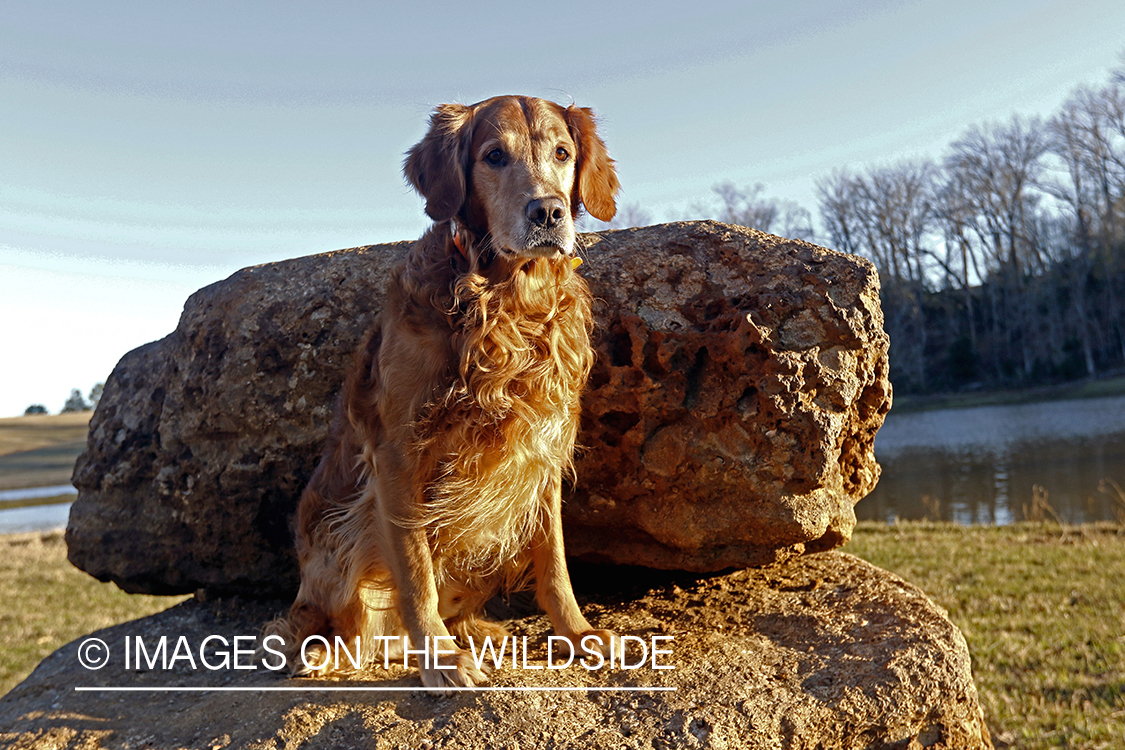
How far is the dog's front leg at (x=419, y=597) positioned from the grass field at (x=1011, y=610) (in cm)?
275

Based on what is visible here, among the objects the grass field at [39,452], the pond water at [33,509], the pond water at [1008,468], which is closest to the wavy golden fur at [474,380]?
the pond water at [1008,468]

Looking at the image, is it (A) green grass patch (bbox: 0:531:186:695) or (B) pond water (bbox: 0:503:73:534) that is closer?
(A) green grass patch (bbox: 0:531:186:695)

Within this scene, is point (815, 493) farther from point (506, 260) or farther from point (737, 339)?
point (506, 260)

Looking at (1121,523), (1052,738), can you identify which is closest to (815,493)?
(1052,738)

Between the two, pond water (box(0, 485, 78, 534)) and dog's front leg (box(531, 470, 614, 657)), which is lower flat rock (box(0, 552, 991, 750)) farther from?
pond water (box(0, 485, 78, 534))

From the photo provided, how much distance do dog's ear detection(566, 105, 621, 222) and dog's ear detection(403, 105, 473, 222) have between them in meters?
0.45

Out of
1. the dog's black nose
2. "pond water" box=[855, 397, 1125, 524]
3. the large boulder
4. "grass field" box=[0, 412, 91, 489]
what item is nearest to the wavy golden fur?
the dog's black nose

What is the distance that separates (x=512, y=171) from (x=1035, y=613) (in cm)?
527

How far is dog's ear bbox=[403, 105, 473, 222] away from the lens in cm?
297

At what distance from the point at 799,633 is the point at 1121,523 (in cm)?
811

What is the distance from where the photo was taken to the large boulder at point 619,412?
3.53m

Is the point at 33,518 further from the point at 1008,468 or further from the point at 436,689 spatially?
the point at 436,689

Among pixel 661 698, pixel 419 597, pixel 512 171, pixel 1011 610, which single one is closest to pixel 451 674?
pixel 419 597

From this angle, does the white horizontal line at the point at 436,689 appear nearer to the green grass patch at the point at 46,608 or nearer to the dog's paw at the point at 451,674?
the dog's paw at the point at 451,674
